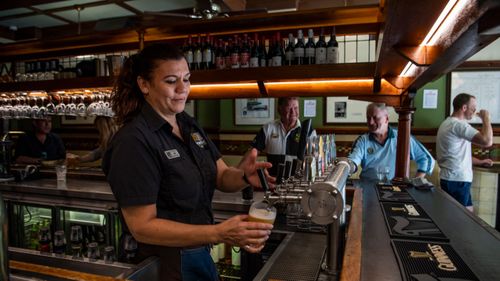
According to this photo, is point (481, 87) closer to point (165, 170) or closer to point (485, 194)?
point (485, 194)

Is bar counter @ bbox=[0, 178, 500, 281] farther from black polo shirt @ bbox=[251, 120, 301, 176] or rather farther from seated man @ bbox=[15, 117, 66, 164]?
seated man @ bbox=[15, 117, 66, 164]

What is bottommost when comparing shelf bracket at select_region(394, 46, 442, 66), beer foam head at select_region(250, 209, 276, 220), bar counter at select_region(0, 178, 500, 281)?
bar counter at select_region(0, 178, 500, 281)

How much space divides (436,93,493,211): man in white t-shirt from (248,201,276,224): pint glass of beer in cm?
318

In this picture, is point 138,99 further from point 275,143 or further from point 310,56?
point 275,143

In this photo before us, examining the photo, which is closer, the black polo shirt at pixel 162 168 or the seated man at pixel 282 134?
the black polo shirt at pixel 162 168

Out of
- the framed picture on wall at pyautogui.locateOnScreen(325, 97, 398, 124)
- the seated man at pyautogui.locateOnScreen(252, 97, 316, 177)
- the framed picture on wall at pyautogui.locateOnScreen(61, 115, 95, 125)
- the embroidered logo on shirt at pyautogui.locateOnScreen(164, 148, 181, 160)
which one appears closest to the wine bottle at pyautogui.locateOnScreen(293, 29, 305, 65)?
the seated man at pyautogui.locateOnScreen(252, 97, 316, 177)

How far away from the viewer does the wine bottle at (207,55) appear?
3018mm

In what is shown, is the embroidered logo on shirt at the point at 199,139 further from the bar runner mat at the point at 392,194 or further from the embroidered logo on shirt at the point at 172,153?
the bar runner mat at the point at 392,194

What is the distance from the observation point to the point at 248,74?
2.73 metres

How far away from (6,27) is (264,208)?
597 centimetres

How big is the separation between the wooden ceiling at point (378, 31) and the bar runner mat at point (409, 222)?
69 centimetres

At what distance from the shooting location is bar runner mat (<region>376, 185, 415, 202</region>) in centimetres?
208

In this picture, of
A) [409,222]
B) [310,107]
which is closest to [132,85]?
[409,222]

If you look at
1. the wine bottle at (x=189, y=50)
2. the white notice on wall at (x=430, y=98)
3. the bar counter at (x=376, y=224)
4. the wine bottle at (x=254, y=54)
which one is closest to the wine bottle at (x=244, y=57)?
the wine bottle at (x=254, y=54)
